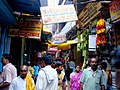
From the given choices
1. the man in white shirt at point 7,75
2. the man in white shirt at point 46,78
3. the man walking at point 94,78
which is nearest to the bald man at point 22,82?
the man in white shirt at point 46,78

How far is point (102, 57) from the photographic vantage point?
31.4 feet

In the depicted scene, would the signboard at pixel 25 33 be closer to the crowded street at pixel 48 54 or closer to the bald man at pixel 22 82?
the crowded street at pixel 48 54

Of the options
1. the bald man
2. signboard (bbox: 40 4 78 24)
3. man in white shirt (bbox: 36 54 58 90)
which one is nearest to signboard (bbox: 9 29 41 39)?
signboard (bbox: 40 4 78 24)

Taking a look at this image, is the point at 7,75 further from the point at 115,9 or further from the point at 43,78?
the point at 115,9

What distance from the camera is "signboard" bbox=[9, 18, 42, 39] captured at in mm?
8711

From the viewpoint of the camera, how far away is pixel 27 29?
8.82 metres

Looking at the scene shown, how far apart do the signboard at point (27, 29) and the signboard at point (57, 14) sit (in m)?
1.02

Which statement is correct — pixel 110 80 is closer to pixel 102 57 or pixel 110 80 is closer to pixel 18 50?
pixel 102 57

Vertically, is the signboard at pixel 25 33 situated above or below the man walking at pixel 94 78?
Answer: above

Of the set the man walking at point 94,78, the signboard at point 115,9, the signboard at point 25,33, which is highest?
the signboard at point 115,9

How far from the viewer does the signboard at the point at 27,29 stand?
28.6 ft

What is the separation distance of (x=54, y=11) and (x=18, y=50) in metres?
3.10

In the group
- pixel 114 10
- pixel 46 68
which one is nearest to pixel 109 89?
pixel 114 10

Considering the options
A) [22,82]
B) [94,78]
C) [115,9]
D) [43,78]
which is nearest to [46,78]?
[43,78]
